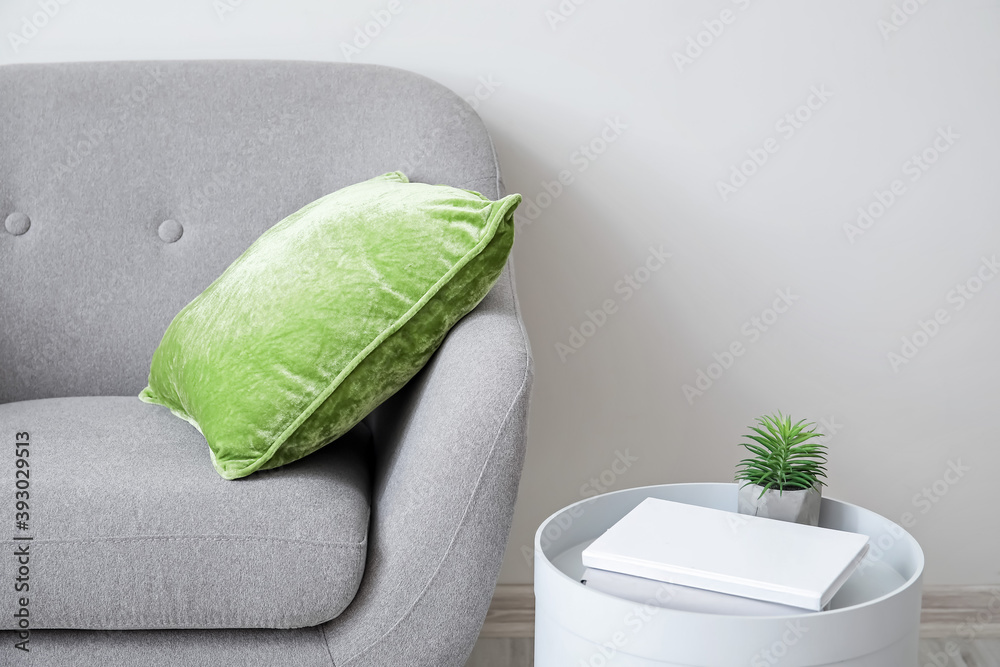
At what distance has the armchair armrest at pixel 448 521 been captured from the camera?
890 mm

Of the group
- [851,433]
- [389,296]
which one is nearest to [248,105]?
[389,296]

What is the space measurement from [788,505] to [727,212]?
83cm

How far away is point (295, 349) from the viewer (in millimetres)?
Result: 959

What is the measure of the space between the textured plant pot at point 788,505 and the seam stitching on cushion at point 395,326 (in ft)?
1.34

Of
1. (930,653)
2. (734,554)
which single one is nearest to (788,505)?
(734,554)

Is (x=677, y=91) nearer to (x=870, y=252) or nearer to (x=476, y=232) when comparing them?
(x=870, y=252)

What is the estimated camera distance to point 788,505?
2.71 feet

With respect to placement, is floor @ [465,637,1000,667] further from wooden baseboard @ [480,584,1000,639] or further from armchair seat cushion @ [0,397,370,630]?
armchair seat cushion @ [0,397,370,630]

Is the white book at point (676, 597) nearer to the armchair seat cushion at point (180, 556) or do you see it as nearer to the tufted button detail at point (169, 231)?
the armchair seat cushion at point (180, 556)

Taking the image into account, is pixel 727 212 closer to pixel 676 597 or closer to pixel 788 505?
pixel 788 505

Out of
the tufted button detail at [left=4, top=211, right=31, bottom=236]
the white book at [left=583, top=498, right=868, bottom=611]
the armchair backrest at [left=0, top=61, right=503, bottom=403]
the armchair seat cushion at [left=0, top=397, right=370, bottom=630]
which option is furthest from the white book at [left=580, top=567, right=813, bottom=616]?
the tufted button detail at [left=4, top=211, right=31, bottom=236]

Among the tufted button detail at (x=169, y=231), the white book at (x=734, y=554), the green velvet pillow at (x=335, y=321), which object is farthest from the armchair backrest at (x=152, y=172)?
the white book at (x=734, y=554)

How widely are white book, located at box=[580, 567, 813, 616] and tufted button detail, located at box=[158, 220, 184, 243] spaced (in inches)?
39.1

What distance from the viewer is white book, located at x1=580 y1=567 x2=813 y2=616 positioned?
2.11 feet
